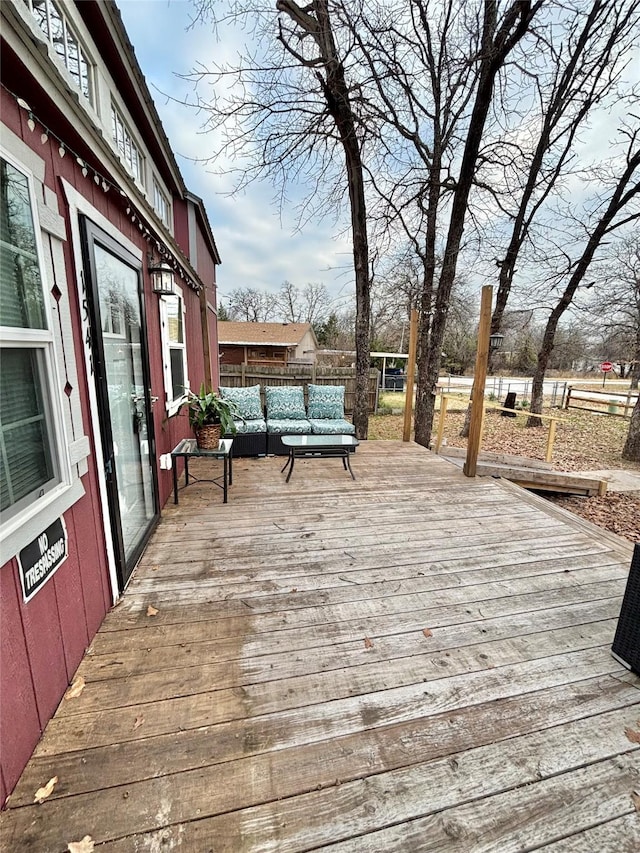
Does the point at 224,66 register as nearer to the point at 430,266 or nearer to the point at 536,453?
the point at 430,266

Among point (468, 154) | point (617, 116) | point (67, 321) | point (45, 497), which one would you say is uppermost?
point (617, 116)

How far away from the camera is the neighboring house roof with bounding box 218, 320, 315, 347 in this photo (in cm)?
2006

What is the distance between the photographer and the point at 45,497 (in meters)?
1.46

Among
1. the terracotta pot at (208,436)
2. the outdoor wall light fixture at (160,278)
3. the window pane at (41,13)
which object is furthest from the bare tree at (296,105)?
the terracotta pot at (208,436)

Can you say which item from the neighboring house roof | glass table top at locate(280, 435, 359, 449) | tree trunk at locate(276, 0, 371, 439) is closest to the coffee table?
glass table top at locate(280, 435, 359, 449)

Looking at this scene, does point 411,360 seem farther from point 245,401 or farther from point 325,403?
point 245,401

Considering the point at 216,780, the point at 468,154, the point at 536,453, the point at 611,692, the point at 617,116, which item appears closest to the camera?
the point at 216,780

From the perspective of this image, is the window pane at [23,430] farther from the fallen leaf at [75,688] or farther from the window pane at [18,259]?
the fallen leaf at [75,688]

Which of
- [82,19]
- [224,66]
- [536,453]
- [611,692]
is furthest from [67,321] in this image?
[536,453]

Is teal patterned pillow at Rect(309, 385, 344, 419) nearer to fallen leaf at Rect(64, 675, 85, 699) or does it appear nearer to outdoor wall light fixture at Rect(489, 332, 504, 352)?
outdoor wall light fixture at Rect(489, 332, 504, 352)

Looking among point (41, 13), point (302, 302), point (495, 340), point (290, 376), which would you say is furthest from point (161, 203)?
point (302, 302)

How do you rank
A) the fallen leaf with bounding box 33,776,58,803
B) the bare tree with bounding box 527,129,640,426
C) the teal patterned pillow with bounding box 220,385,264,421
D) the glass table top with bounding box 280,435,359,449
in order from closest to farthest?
the fallen leaf with bounding box 33,776,58,803, the glass table top with bounding box 280,435,359,449, the teal patterned pillow with bounding box 220,385,264,421, the bare tree with bounding box 527,129,640,426

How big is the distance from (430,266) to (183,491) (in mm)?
6590

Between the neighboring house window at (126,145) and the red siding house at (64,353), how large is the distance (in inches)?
1.3
